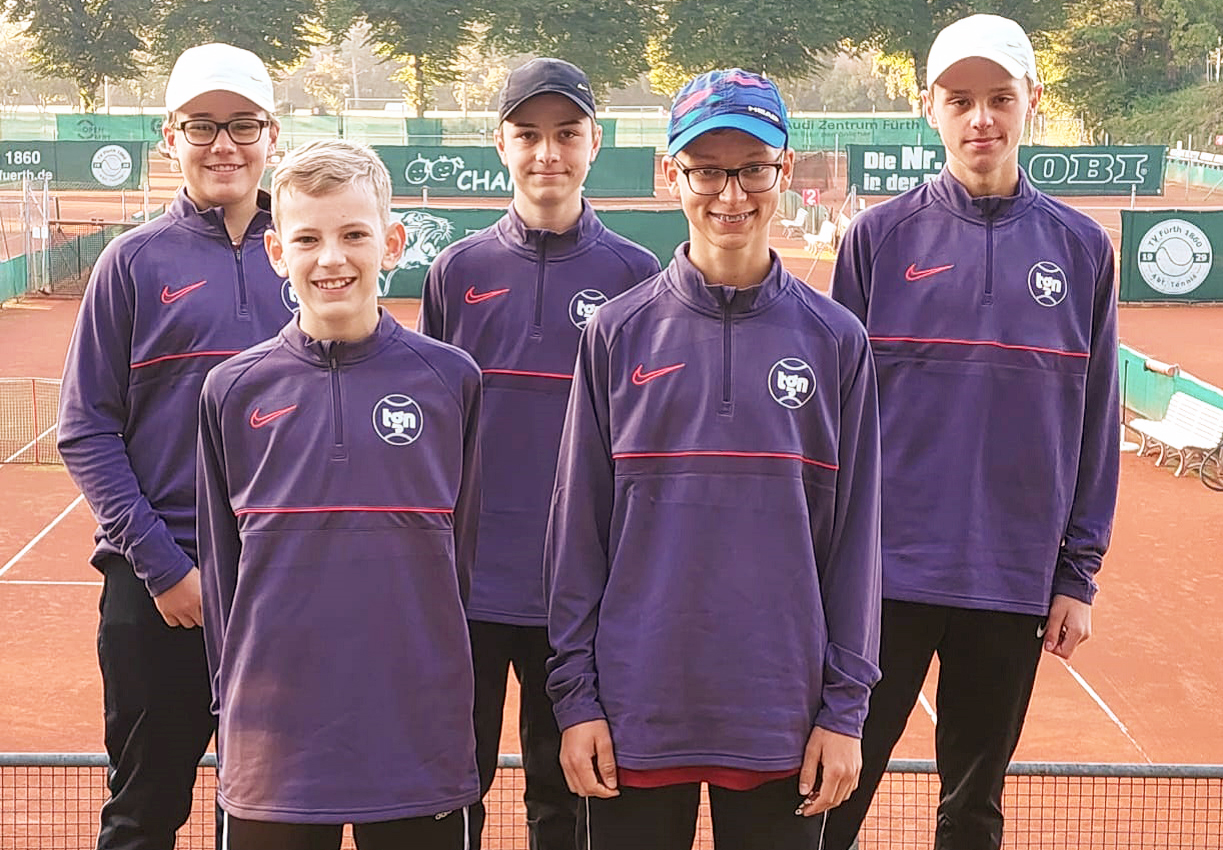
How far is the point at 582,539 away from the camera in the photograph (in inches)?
121

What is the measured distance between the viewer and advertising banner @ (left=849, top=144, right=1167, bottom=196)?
31547 mm

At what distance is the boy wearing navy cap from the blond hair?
0.72 meters

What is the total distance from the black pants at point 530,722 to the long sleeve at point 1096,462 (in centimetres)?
124

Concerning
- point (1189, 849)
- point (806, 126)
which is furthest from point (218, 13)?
point (1189, 849)

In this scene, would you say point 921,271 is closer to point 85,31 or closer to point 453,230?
point 453,230

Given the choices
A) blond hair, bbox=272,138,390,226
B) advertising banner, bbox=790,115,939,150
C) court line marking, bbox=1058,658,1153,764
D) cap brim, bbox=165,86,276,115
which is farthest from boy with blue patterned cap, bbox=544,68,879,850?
advertising banner, bbox=790,115,939,150

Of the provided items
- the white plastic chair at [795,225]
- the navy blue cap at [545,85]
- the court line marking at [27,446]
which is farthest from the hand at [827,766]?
the white plastic chair at [795,225]

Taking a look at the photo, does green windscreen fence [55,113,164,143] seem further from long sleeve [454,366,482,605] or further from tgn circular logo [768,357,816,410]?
tgn circular logo [768,357,816,410]

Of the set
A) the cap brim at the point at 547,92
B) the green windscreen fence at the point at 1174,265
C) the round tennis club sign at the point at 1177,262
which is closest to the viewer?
the cap brim at the point at 547,92

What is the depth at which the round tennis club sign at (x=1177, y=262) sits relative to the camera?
77.2 ft

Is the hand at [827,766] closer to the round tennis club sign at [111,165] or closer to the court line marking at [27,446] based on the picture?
the court line marking at [27,446]

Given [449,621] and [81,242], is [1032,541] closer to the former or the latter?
[449,621]

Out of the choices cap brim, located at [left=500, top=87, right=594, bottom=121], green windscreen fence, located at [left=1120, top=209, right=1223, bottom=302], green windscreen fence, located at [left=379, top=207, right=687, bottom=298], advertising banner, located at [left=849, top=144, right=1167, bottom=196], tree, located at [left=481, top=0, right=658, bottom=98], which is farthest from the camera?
tree, located at [left=481, top=0, right=658, bottom=98]

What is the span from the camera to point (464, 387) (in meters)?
3.14
